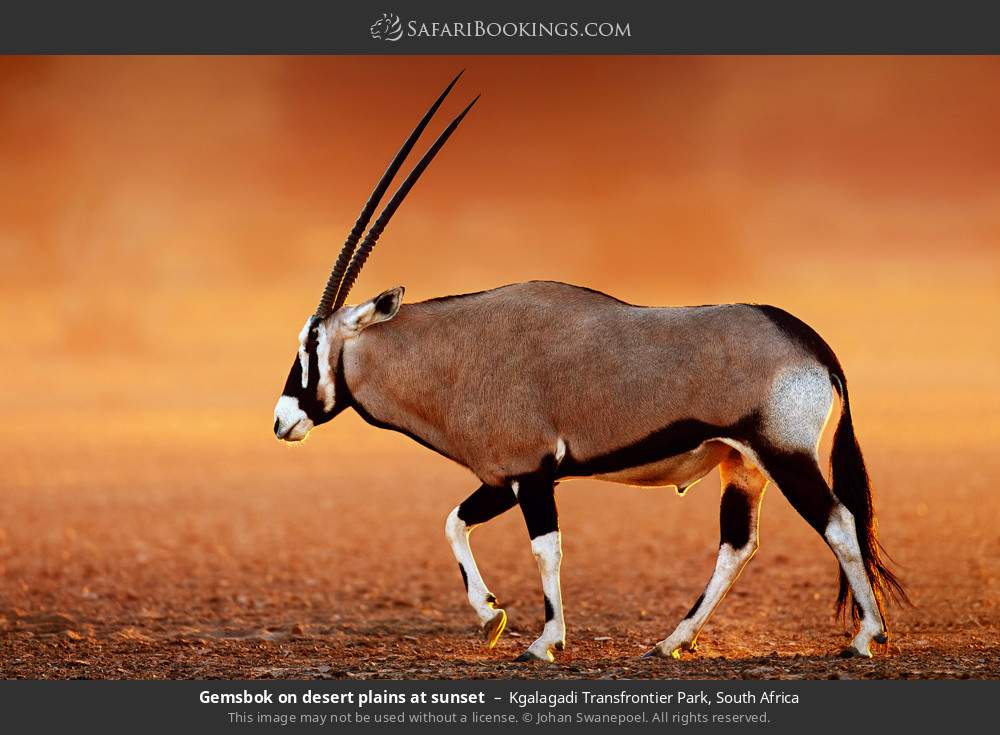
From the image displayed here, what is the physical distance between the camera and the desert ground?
9844 millimetres

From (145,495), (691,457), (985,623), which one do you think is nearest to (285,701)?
(691,457)

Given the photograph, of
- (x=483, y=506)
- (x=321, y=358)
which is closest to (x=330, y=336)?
(x=321, y=358)

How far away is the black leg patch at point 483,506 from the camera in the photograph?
973cm

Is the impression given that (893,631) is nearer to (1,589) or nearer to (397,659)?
(397,659)

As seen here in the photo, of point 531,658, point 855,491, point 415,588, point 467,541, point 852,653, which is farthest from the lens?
point 415,588

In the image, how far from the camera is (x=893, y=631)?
11.8 m

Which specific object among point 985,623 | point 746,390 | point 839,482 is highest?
point 746,390

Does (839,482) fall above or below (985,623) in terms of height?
above

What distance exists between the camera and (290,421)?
9945mm

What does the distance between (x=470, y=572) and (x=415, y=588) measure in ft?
21.7

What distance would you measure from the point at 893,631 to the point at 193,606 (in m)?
7.85

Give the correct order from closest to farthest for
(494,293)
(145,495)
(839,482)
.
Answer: (839,482) < (494,293) < (145,495)

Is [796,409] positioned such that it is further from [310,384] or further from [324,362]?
[310,384]

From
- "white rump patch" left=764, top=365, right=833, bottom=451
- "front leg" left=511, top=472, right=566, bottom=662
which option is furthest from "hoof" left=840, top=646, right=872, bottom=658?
"front leg" left=511, top=472, right=566, bottom=662
